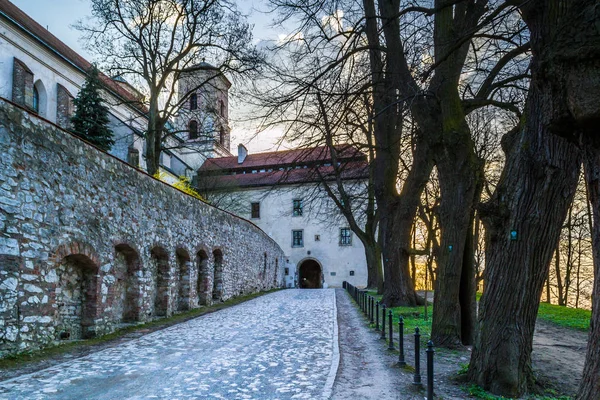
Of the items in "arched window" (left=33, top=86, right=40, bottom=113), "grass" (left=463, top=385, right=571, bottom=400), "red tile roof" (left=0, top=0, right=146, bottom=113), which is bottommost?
"grass" (left=463, top=385, right=571, bottom=400)

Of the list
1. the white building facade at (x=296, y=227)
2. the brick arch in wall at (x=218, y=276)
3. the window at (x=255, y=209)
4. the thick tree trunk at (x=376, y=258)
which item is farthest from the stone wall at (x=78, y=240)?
the window at (x=255, y=209)

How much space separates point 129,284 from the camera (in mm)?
11500

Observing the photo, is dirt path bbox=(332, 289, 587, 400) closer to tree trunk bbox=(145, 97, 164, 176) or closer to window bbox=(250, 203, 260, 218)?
tree trunk bbox=(145, 97, 164, 176)

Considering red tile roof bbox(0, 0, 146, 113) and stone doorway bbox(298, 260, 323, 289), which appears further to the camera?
stone doorway bbox(298, 260, 323, 289)

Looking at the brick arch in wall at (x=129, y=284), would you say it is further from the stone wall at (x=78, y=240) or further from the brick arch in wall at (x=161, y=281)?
the brick arch in wall at (x=161, y=281)

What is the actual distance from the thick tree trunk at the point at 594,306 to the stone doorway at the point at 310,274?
4033 cm

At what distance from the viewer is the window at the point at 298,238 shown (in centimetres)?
4300

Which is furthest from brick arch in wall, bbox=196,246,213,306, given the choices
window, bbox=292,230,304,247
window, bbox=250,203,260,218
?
window, bbox=250,203,260,218

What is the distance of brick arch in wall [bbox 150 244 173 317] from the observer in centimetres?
1305

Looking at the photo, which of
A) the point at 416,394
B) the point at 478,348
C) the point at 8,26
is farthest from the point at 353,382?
the point at 8,26

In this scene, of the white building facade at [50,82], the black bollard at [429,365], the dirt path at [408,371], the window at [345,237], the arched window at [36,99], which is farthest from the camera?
the window at [345,237]

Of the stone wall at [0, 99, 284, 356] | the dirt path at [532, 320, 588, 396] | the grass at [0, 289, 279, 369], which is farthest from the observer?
the stone wall at [0, 99, 284, 356]

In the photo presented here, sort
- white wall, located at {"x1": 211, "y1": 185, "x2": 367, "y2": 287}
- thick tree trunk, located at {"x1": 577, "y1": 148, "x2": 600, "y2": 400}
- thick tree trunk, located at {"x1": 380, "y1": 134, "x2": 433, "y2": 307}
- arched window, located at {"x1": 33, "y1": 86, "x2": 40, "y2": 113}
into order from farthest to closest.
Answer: white wall, located at {"x1": 211, "y1": 185, "x2": 367, "y2": 287} → arched window, located at {"x1": 33, "y1": 86, "x2": 40, "y2": 113} → thick tree trunk, located at {"x1": 380, "y1": 134, "x2": 433, "y2": 307} → thick tree trunk, located at {"x1": 577, "y1": 148, "x2": 600, "y2": 400}

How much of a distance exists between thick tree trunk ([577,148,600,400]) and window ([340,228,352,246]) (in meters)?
37.0
